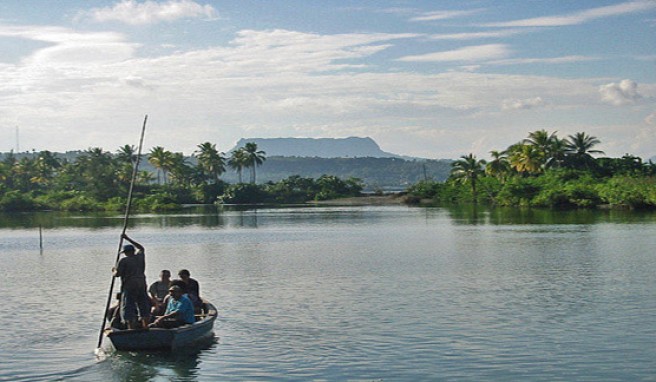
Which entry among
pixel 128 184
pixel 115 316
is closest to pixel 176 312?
pixel 115 316

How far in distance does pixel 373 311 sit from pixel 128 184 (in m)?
109

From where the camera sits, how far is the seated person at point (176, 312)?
1809 centimetres

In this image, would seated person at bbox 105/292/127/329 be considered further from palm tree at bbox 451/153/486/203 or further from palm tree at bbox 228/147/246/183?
palm tree at bbox 228/147/246/183

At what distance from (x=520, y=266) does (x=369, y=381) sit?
64.6ft

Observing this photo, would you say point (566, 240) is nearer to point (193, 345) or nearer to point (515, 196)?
point (193, 345)

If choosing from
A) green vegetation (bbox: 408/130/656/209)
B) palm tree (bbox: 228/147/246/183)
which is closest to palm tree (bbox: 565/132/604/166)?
green vegetation (bbox: 408/130/656/209)

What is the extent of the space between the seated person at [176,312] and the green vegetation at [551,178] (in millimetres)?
73374

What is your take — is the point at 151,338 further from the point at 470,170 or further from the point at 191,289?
the point at 470,170

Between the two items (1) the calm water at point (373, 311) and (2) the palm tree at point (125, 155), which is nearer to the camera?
(1) the calm water at point (373, 311)

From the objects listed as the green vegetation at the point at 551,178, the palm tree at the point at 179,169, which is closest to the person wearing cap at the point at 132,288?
the green vegetation at the point at 551,178

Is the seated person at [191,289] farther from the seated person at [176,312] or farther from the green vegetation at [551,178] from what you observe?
the green vegetation at [551,178]

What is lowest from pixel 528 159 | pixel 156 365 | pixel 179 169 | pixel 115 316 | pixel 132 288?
pixel 156 365

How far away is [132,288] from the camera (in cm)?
1805

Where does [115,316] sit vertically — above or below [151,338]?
above
